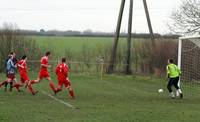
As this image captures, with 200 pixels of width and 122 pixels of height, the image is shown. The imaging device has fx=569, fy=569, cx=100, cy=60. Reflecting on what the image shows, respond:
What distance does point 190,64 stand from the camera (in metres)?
30.2

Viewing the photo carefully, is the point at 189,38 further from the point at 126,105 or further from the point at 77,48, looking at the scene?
the point at 77,48

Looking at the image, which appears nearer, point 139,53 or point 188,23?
point 188,23

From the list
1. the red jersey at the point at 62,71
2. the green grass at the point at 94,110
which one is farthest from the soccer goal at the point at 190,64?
the red jersey at the point at 62,71

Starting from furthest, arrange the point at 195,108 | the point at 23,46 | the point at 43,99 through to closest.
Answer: the point at 23,46 < the point at 43,99 < the point at 195,108

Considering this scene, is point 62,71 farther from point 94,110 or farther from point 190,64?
point 190,64

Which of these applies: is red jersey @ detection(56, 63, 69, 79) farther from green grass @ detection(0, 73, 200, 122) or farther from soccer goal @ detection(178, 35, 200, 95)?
soccer goal @ detection(178, 35, 200, 95)

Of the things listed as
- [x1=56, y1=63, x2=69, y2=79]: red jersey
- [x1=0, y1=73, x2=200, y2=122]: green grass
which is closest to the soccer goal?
[x1=0, y1=73, x2=200, y2=122]: green grass

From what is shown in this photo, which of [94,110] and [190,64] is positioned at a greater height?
[190,64]

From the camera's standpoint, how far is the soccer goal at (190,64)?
1179 inches

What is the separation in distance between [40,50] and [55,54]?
5.55 feet

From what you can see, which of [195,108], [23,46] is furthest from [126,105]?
[23,46]

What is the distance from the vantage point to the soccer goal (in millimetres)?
29938

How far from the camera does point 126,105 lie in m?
21.5

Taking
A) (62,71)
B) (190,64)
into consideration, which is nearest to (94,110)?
(62,71)
